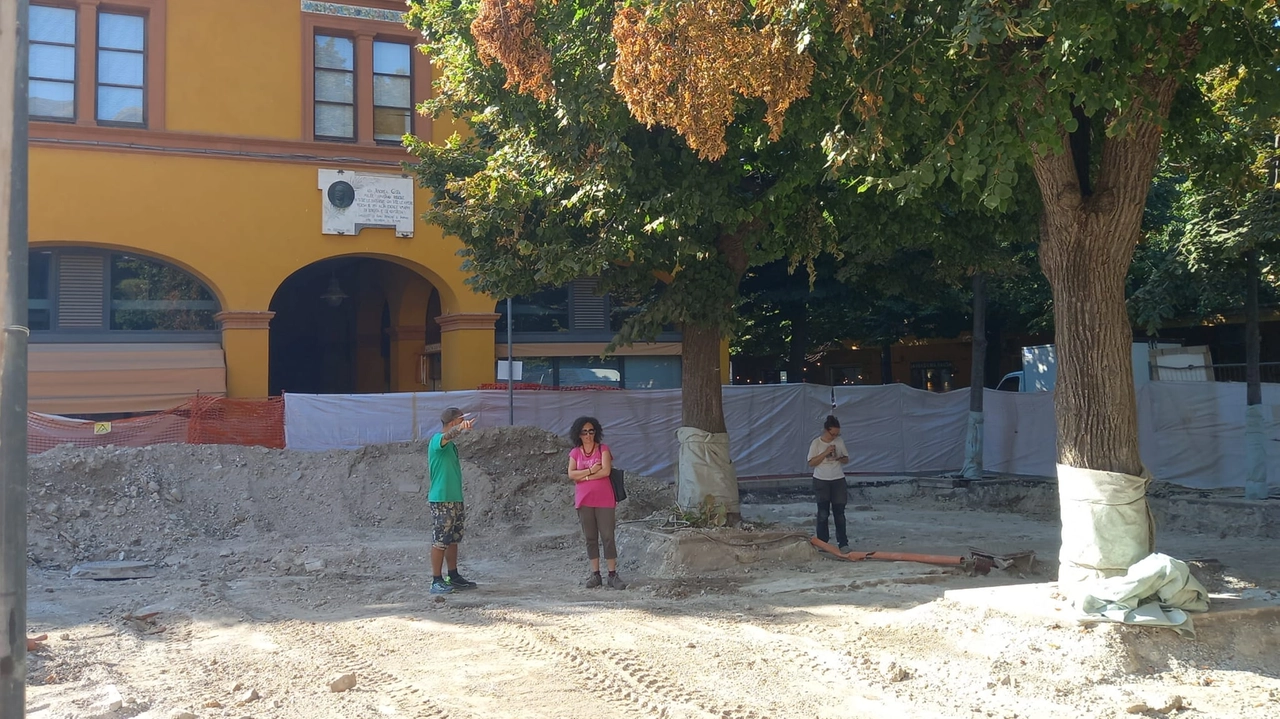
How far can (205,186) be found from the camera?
17.2 m

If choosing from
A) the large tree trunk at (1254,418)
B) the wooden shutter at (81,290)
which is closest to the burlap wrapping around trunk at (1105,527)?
the large tree trunk at (1254,418)

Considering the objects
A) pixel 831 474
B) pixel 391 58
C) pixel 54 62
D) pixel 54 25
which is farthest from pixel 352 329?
pixel 831 474

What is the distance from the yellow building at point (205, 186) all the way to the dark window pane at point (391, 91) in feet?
0.08

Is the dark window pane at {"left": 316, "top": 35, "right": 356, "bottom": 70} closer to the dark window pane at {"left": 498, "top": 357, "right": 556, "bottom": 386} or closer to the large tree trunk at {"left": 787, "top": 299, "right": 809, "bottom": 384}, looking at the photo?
the dark window pane at {"left": 498, "top": 357, "right": 556, "bottom": 386}

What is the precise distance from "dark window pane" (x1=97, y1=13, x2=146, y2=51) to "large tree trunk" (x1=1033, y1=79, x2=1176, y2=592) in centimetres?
1509

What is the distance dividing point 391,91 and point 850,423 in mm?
10581

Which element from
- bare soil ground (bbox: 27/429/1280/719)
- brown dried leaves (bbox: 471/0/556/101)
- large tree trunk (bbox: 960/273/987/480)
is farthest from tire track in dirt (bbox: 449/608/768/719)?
large tree trunk (bbox: 960/273/987/480)

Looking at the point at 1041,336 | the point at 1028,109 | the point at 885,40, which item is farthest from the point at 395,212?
the point at 1041,336

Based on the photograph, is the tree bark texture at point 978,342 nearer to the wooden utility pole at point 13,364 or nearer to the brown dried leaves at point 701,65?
the brown dried leaves at point 701,65

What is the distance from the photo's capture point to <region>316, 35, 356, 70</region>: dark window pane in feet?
59.8

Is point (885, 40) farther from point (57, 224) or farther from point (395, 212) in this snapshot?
point (57, 224)

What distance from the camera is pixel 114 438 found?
15.3 meters

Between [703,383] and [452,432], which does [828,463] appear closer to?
[703,383]

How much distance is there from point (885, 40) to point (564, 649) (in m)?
5.15
